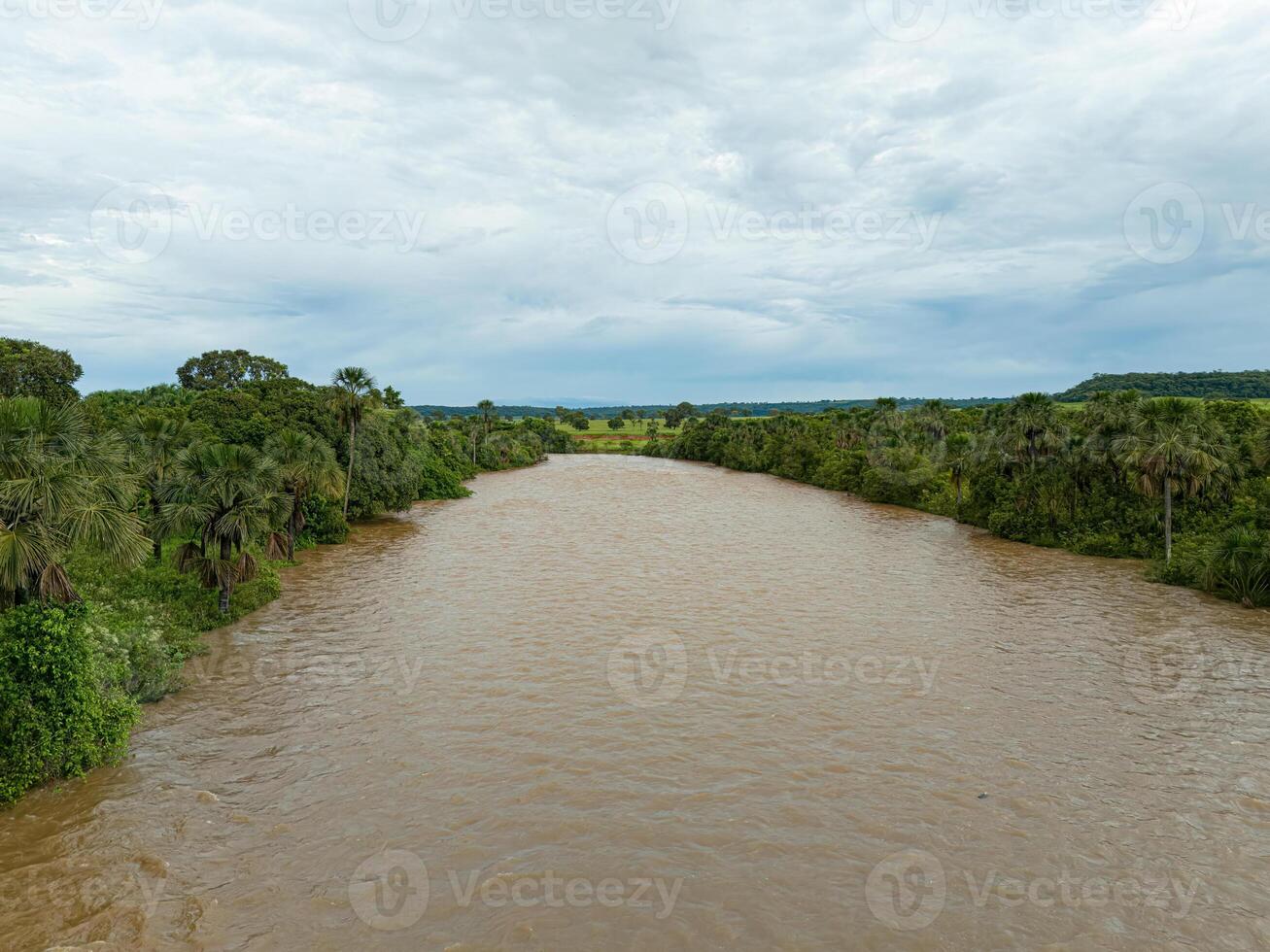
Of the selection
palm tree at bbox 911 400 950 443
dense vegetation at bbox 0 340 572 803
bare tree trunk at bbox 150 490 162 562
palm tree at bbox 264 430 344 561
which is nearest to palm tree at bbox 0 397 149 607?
dense vegetation at bbox 0 340 572 803

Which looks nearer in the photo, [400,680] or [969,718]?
[969,718]

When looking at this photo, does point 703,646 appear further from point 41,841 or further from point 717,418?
point 717,418

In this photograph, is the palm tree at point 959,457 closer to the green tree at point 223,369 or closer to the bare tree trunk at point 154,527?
the bare tree trunk at point 154,527

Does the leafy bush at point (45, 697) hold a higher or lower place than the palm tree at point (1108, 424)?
lower

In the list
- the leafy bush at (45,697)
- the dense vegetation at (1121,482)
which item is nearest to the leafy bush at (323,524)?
the leafy bush at (45,697)

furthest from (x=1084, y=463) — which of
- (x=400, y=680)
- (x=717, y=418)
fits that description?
(x=717, y=418)

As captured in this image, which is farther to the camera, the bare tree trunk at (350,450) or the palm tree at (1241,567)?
the bare tree trunk at (350,450)

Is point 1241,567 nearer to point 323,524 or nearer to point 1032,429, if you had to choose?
point 1032,429
